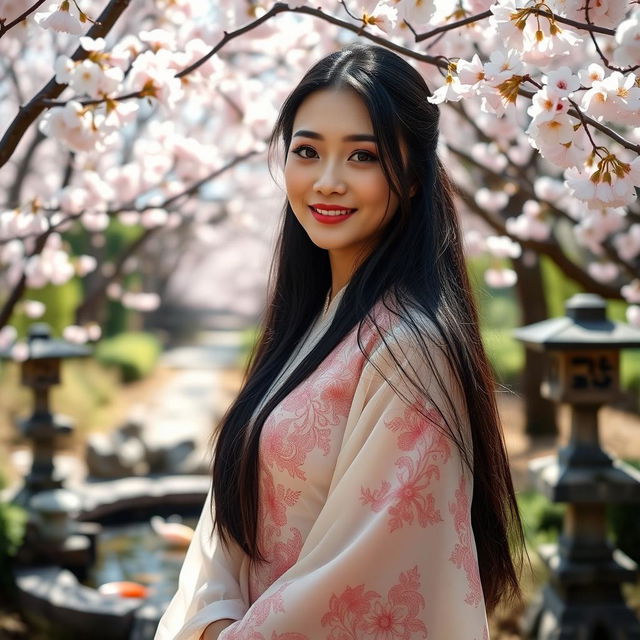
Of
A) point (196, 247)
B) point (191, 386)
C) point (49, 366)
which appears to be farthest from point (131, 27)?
point (196, 247)

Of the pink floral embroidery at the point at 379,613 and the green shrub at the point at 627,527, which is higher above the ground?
the pink floral embroidery at the point at 379,613

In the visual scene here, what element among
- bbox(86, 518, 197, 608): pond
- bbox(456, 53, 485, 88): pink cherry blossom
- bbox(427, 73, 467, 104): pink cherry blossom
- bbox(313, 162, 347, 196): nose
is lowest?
bbox(86, 518, 197, 608): pond

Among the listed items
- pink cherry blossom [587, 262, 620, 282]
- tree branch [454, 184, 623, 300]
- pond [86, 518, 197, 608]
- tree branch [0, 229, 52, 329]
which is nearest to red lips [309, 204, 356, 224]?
tree branch [0, 229, 52, 329]

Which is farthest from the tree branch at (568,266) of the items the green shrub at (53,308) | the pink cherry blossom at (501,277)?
the green shrub at (53,308)

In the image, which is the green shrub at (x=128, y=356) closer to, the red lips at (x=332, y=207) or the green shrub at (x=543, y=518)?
the green shrub at (x=543, y=518)

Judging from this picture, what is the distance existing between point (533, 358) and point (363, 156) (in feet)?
23.7

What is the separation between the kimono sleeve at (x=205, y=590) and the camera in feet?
5.21

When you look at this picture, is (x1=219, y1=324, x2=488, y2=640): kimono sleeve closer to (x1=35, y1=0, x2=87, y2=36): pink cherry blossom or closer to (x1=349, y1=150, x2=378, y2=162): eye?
(x1=349, y1=150, x2=378, y2=162): eye

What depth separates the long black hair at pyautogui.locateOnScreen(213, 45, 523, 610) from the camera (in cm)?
154

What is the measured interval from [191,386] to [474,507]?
39.1 ft

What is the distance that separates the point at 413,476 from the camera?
1.39 metres

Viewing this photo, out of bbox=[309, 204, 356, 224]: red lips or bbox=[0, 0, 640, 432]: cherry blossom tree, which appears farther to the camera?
bbox=[309, 204, 356, 224]: red lips

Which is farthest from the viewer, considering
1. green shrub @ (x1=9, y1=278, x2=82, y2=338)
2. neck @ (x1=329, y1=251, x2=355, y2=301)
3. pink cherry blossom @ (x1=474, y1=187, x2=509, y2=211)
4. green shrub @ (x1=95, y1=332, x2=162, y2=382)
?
green shrub @ (x1=95, y1=332, x2=162, y2=382)

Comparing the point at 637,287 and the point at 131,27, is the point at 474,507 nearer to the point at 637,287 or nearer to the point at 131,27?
the point at 637,287
